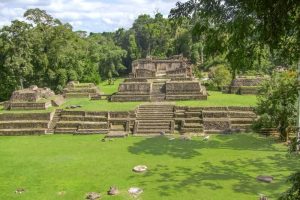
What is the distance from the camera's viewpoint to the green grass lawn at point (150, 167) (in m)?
11.3

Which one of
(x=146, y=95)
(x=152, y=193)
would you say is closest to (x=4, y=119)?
(x=146, y=95)

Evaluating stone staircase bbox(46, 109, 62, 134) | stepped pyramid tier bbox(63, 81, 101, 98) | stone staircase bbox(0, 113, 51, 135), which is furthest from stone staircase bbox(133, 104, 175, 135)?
stepped pyramid tier bbox(63, 81, 101, 98)

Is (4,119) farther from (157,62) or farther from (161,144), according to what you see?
(157,62)

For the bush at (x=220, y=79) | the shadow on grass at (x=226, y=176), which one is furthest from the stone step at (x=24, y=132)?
the bush at (x=220, y=79)

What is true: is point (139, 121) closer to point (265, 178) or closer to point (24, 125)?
point (24, 125)

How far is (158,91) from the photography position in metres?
25.3

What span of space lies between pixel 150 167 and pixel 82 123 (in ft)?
24.6

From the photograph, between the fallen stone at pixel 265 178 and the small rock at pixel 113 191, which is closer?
the small rock at pixel 113 191

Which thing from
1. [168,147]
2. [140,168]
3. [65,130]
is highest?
[65,130]

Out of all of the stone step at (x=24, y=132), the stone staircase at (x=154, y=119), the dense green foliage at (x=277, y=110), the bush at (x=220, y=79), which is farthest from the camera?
the bush at (x=220, y=79)

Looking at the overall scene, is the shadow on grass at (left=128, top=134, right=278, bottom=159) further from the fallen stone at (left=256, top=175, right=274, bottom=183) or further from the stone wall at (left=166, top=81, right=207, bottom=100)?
the stone wall at (left=166, top=81, right=207, bottom=100)

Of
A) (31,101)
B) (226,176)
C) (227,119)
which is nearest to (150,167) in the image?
(226,176)

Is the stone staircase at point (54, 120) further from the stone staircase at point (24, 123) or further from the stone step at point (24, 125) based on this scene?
the stone step at point (24, 125)

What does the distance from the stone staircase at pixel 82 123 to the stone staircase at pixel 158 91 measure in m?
4.82
